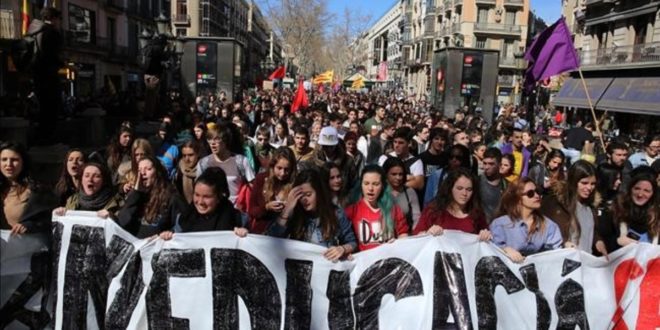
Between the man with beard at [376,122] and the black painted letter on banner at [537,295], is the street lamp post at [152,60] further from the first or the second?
the black painted letter on banner at [537,295]

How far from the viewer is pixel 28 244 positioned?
3916 millimetres

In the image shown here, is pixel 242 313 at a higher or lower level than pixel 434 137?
lower

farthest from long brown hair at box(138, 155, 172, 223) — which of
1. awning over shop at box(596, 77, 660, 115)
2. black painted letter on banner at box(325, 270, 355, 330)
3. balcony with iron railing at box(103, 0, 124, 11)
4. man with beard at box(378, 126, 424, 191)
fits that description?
balcony with iron railing at box(103, 0, 124, 11)

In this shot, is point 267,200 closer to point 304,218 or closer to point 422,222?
point 304,218

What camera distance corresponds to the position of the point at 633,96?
25766 millimetres

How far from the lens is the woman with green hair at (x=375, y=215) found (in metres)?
4.18

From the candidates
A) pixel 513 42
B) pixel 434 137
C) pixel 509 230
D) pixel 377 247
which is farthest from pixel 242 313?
pixel 513 42

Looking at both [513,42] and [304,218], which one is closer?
[304,218]

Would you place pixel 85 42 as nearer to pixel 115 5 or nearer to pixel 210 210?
pixel 115 5

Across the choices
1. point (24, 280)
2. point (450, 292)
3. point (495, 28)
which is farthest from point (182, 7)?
point (450, 292)

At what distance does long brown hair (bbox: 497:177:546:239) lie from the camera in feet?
13.6

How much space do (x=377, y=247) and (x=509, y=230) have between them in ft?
3.12

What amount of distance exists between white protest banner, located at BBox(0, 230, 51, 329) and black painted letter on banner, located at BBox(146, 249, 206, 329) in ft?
2.63

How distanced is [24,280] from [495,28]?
6089cm
